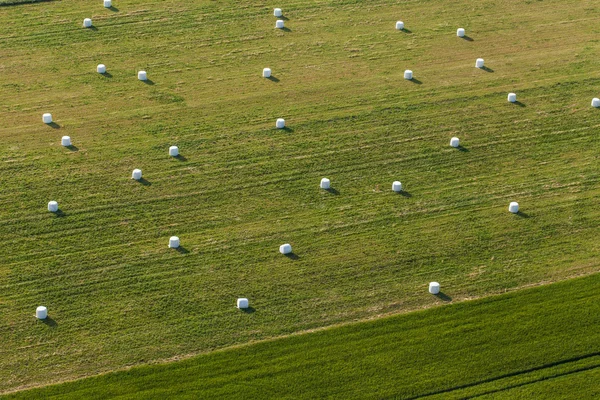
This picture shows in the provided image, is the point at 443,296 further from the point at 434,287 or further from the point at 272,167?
the point at 272,167

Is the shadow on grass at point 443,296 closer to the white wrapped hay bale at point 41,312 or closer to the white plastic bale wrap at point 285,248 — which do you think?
the white plastic bale wrap at point 285,248

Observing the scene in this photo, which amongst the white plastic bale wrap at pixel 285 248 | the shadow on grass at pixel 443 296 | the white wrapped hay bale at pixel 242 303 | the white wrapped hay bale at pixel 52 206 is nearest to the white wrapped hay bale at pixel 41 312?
the white wrapped hay bale at pixel 52 206

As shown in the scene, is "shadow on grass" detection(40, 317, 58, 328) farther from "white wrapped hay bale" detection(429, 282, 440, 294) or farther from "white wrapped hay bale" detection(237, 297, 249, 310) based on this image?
"white wrapped hay bale" detection(429, 282, 440, 294)

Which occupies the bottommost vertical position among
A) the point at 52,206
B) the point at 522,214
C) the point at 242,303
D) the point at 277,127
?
the point at 242,303

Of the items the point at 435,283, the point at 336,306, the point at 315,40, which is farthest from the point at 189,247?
the point at 315,40

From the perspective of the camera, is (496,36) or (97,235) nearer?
(97,235)

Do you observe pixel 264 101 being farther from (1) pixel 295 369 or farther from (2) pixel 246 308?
(1) pixel 295 369

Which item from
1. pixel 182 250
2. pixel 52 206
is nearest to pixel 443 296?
pixel 182 250
